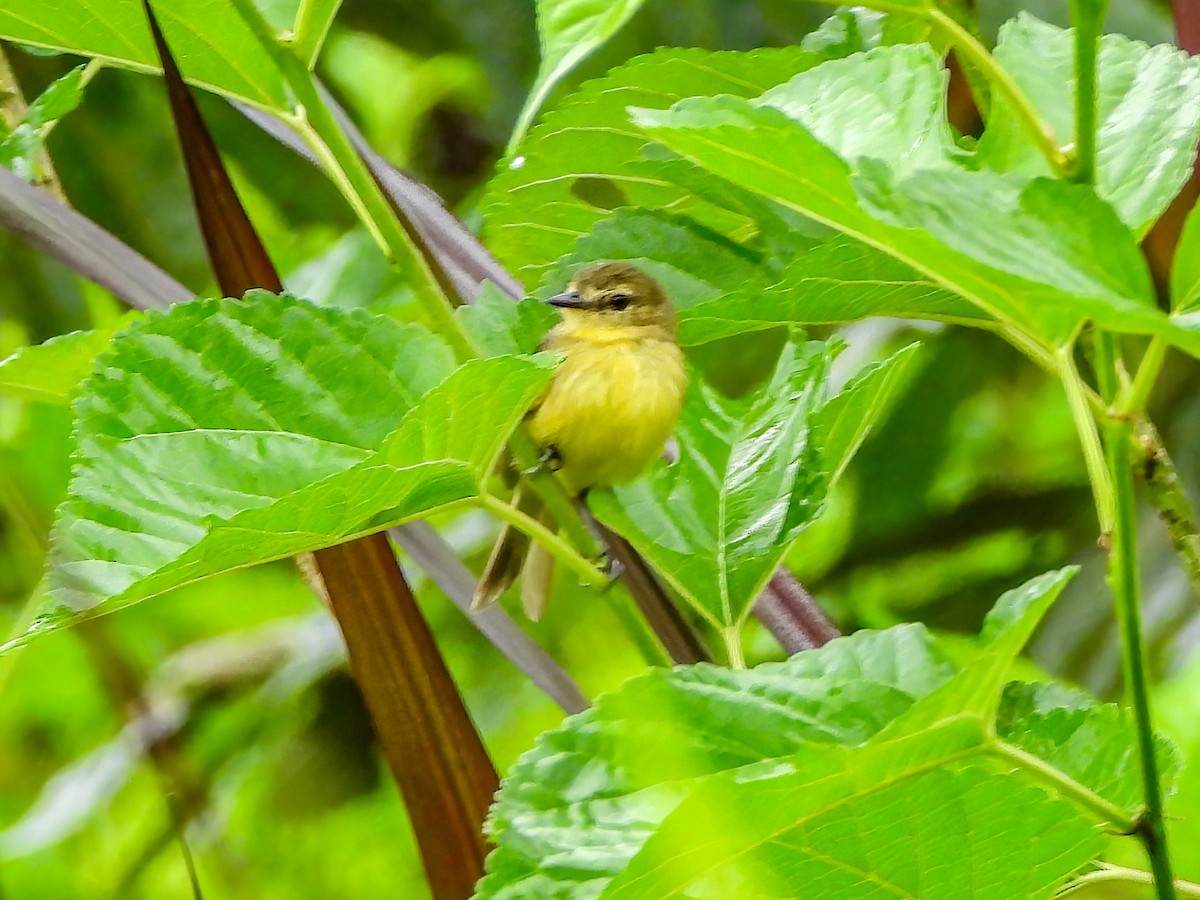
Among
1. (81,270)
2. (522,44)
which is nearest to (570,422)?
(81,270)

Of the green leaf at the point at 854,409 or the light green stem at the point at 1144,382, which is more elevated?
the green leaf at the point at 854,409

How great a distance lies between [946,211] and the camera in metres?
0.19

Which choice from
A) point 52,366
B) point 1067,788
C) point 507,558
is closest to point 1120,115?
point 1067,788

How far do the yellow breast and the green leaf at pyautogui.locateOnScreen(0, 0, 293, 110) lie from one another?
32 cm

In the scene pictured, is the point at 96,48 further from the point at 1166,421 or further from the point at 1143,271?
the point at 1166,421

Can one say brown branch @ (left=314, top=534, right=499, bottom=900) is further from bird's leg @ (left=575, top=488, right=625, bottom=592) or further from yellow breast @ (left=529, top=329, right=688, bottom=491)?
yellow breast @ (left=529, top=329, right=688, bottom=491)

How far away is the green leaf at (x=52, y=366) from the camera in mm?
461

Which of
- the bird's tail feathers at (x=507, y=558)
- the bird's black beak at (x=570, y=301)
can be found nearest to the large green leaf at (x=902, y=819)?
the bird's tail feathers at (x=507, y=558)

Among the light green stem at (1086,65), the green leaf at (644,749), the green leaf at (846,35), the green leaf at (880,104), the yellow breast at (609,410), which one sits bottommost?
the green leaf at (644,749)

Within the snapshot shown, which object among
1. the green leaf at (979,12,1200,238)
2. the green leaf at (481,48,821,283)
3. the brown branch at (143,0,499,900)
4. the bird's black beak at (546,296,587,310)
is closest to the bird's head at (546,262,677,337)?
the bird's black beak at (546,296,587,310)

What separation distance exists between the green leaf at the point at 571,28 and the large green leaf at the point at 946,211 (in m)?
0.02

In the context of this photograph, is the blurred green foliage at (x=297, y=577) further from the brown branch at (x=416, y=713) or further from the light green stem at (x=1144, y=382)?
the light green stem at (x=1144, y=382)

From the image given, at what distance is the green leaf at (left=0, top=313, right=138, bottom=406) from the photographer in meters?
0.46

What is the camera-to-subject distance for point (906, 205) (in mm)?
182
